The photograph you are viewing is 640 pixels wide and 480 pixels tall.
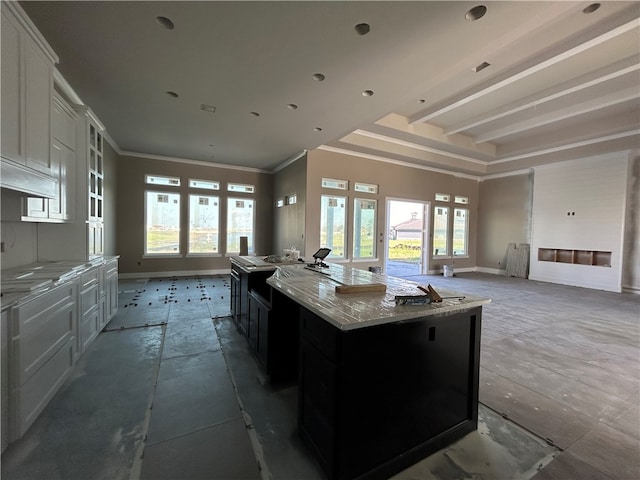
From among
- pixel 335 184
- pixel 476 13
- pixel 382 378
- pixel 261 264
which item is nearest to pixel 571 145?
pixel 335 184

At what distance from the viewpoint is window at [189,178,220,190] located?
7.54 metres

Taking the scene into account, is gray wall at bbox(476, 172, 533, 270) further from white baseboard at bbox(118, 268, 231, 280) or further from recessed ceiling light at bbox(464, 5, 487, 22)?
white baseboard at bbox(118, 268, 231, 280)

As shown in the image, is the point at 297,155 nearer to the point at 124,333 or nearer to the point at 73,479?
the point at 124,333

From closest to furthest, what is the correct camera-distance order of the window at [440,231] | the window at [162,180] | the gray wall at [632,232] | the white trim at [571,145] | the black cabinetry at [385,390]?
the black cabinetry at [385,390], the white trim at [571,145], the gray wall at [632,232], the window at [162,180], the window at [440,231]

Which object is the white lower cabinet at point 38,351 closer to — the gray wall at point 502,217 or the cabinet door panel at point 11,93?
the cabinet door panel at point 11,93

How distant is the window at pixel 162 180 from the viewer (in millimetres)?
7086

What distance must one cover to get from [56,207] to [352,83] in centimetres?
370

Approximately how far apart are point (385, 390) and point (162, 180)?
7896 mm

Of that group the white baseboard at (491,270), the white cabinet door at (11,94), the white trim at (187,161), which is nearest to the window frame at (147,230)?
the white trim at (187,161)

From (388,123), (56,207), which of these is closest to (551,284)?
(388,123)

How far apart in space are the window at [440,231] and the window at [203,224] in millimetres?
7040

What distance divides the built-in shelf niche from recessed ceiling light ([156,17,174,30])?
32.7ft

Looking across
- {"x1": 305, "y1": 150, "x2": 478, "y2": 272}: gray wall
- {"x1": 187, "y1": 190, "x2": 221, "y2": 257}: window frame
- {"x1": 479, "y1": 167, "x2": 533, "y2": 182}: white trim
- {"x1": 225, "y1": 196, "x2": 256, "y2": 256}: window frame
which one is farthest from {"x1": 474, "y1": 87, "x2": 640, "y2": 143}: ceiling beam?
{"x1": 187, "y1": 190, "x2": 221, "y2": 257}: window frame

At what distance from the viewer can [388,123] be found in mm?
5816
